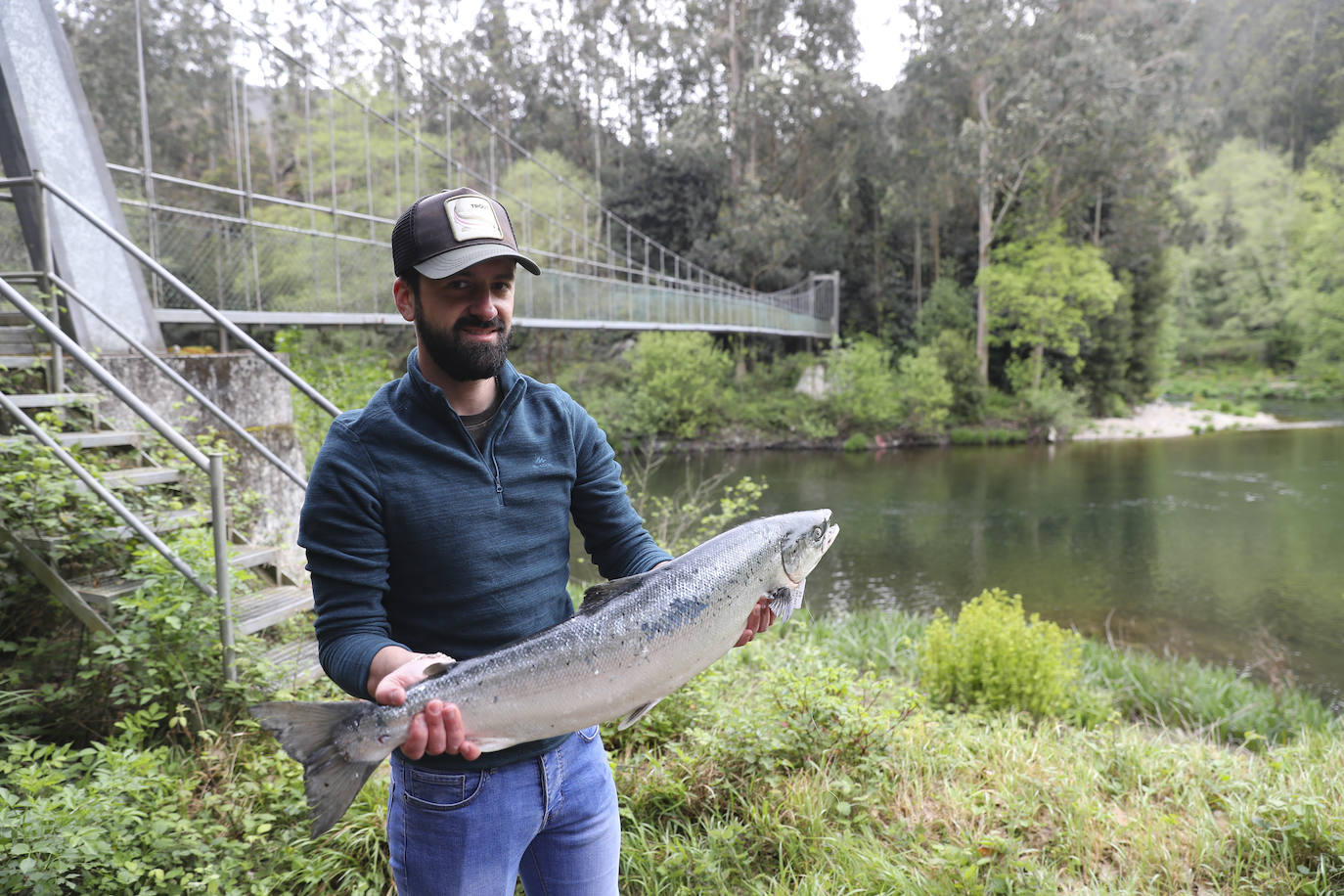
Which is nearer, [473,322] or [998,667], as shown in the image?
[473,322]

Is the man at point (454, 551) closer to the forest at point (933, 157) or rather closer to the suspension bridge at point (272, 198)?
the suspension bridge at point (272, 198)

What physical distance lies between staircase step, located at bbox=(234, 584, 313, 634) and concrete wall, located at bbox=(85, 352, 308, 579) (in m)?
0.37

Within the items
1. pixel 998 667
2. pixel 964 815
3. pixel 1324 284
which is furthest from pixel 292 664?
pixel 1324 284

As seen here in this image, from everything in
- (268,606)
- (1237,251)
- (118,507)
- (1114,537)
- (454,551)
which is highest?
(1237,251)

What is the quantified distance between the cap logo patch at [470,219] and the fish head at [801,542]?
0.75m

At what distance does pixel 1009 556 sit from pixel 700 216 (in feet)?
63.4

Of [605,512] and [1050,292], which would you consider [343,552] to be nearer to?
[605,512]

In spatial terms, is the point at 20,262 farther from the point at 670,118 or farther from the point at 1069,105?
the point at 670,118

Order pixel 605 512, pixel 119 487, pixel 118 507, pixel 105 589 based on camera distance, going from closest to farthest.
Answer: pixel 605 512 → pixel 118 507 → pixel 105 589 → pixel 119 487

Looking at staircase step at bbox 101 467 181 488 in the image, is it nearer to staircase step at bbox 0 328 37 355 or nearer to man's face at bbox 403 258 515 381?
staircase step at bbox 0 328 37 355

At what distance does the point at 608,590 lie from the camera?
1.53m

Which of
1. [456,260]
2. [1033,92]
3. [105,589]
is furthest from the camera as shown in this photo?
[1033,92]

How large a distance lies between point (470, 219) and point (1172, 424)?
28637 millimetres

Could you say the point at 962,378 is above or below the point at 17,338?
below
